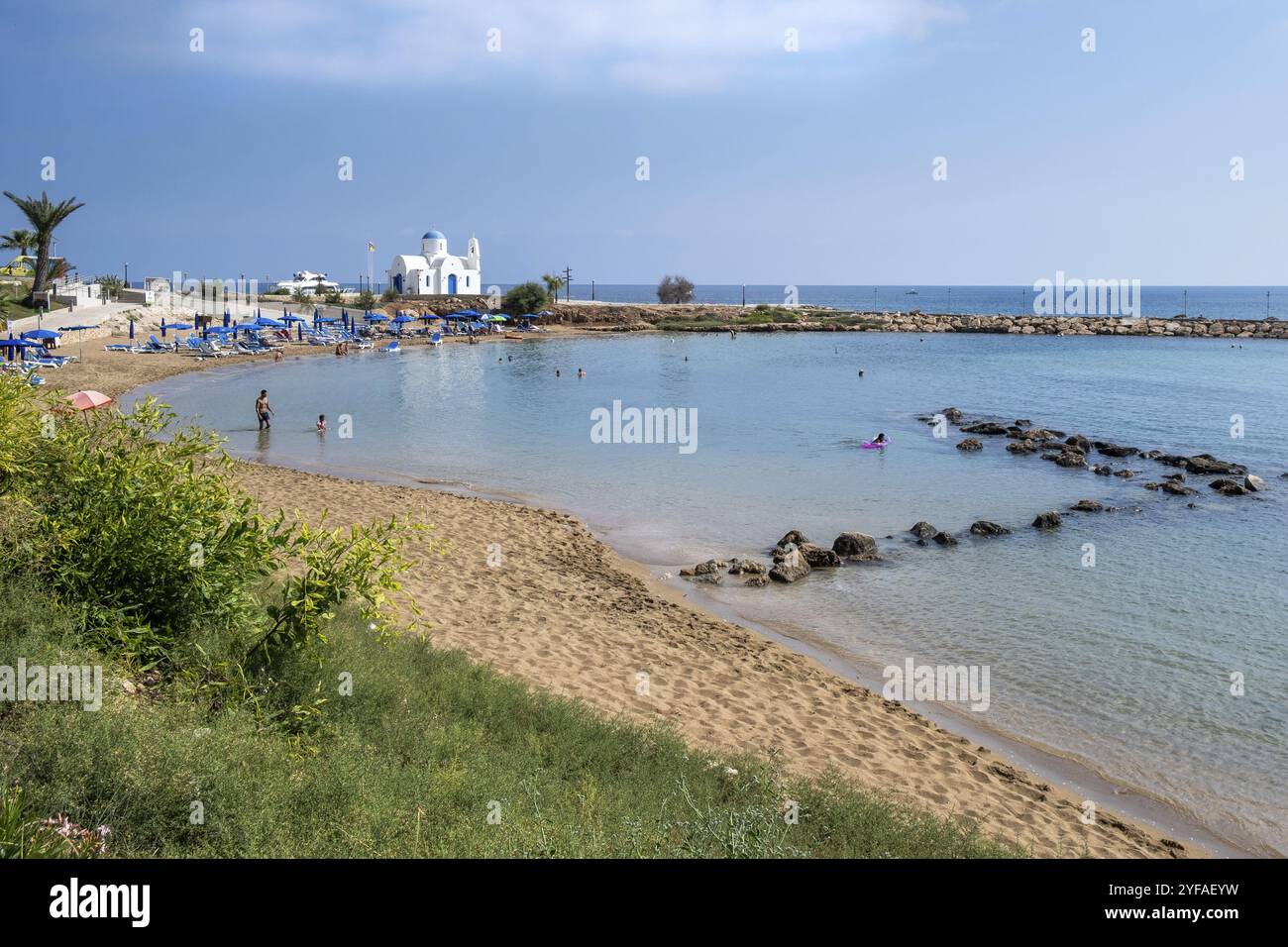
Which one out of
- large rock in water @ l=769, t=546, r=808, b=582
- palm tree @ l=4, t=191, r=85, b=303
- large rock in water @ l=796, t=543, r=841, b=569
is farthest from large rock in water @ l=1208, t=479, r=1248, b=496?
palm tree @ l=4, t=191, r=85, b=303

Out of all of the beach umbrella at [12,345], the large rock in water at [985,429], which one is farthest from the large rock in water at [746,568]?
the beach umbrella at [12,345]

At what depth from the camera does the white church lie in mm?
100188

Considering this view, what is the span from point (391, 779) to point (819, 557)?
39.9 ft

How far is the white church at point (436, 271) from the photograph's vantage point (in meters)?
100

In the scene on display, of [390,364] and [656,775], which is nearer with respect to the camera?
[656,775]

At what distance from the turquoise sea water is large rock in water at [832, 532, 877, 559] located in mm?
434

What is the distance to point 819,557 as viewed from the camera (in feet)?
55.1

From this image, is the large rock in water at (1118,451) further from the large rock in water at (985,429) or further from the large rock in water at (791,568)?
the large rock in water at (791,568)

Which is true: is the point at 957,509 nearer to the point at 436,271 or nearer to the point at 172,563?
the point at 172,563

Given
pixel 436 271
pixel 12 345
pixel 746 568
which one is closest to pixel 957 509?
pixel 746 568

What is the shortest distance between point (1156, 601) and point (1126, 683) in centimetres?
417
